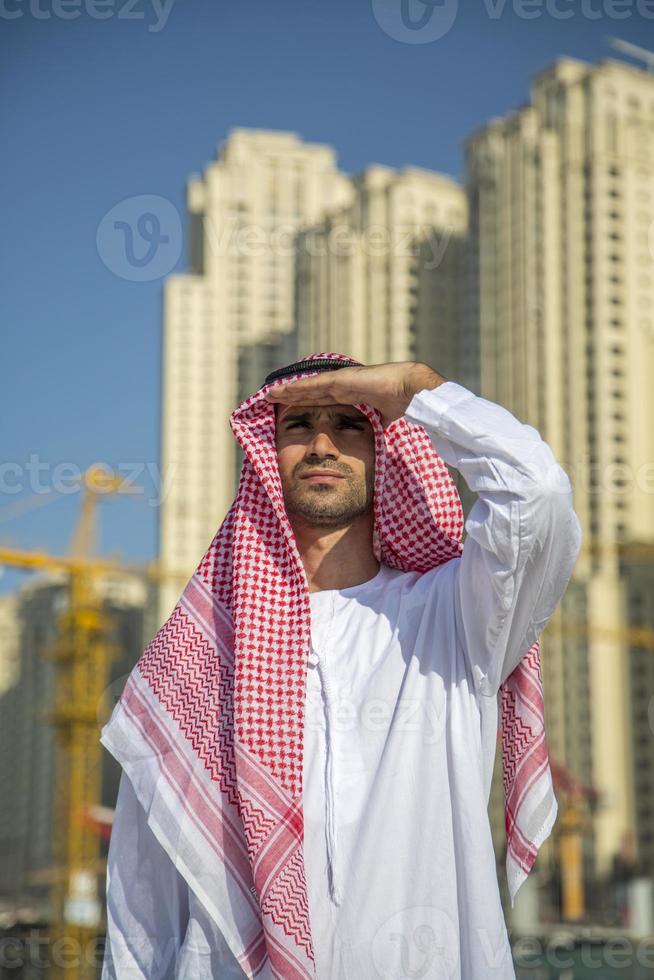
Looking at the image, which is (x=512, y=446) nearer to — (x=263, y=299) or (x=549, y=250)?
(x=549, y=250)

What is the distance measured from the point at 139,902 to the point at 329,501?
0.84 metres

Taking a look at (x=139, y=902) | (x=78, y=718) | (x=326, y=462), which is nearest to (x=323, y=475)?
(x=326, y=462)

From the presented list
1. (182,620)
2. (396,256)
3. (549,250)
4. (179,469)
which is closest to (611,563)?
(549,250)

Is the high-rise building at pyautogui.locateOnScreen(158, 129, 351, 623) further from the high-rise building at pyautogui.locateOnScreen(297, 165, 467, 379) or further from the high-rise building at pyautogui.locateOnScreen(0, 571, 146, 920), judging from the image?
the high-rise building at pyautogui.locateOnScreen(0, 571, 146, 920)

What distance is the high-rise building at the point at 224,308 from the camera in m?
51.3

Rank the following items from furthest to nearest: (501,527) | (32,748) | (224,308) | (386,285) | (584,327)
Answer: (32,748), (224,308), (386,285), (584,327), (501,527)

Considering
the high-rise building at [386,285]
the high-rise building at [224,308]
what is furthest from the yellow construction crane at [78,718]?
the high-rise building at [386,285]

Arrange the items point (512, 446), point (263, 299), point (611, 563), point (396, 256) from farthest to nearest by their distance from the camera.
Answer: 1. point (263, 299)
2. point (396, 256)
3. point (611, 563)
4. point (512, 446)

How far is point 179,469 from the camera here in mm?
50312

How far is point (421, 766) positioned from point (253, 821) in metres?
0.31

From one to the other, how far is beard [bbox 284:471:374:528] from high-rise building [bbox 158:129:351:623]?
149ft

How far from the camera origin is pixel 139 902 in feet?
8.36

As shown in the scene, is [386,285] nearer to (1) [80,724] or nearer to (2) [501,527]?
(1) [80,724]

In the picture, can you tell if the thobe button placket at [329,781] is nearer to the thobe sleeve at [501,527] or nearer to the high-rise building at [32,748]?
the thobe sleeve at [501,527]
